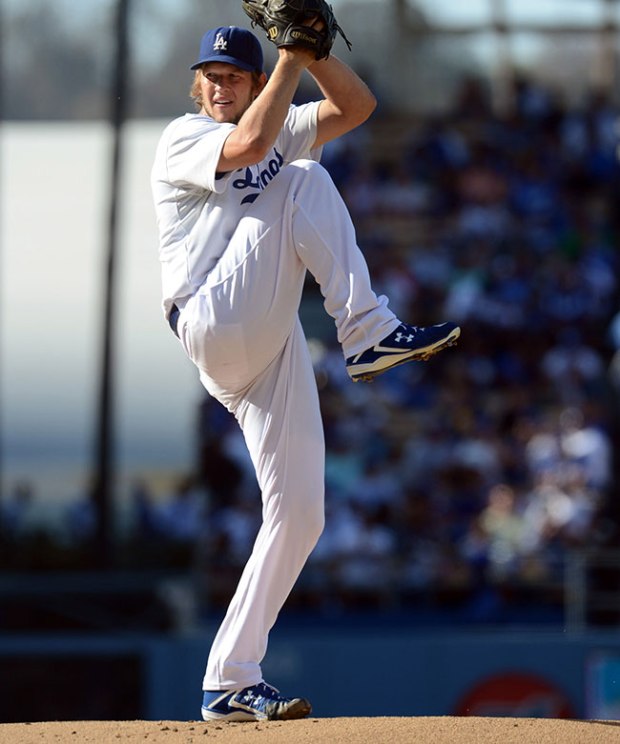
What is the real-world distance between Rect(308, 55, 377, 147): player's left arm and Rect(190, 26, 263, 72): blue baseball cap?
0.21 metres

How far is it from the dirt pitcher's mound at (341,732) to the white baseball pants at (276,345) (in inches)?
9.6

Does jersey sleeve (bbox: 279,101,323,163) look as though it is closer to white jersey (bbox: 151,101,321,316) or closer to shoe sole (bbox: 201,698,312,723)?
white jersey (bbox: 151,101,321,316)

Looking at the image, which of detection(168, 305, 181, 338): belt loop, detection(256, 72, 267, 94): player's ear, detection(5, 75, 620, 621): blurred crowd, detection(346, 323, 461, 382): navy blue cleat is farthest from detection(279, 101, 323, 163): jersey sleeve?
detection(5, 75, 620, 621): blurred crowd

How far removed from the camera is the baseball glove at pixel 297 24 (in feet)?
14.9

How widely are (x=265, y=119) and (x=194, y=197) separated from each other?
0.53 metres

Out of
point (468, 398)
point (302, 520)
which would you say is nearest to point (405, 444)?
point (468, 398)

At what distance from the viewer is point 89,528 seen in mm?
14102

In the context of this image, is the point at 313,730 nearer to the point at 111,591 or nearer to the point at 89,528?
the point at 111,591

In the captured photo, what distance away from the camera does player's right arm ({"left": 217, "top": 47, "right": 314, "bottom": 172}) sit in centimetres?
445

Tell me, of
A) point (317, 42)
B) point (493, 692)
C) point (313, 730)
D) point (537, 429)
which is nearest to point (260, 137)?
point (317, 42)

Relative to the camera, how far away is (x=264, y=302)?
4.70 metres

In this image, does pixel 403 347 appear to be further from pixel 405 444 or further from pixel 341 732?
pixel 405 444

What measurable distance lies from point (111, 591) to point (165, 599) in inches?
17.5

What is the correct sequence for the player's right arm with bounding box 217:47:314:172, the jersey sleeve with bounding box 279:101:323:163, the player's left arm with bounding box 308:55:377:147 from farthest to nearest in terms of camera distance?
the jersey sleeve with bounding box 279:101:323:163, the player's left arm with bounding box 308:55:377:147, the player's right arm with bounding box 217:47:314:172
